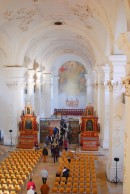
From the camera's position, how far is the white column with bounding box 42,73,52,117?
115 ft

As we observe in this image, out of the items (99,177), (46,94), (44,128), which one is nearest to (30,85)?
(44,128)

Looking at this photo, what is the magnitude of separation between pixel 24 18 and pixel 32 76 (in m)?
9.20

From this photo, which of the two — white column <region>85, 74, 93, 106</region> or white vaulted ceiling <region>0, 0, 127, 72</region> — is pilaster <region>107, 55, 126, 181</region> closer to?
white vaulted ceiling <region>0, 0, 127, 72</region>

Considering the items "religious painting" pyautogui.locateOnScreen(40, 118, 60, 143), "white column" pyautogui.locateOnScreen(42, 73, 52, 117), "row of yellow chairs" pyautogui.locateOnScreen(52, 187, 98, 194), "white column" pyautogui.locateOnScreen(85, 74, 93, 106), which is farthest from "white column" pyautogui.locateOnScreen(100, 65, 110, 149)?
"white column" pyautogui.locateOnScreen(85, 74, 93, 106)

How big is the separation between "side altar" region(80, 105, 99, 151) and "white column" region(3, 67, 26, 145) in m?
4.80

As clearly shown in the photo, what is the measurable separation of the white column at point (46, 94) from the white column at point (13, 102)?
12.0 m

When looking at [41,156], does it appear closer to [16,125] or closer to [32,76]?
[16,125]

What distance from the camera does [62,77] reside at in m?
41.9

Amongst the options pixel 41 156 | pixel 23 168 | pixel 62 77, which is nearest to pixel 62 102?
pixel 62 77

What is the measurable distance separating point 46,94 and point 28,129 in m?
13.3

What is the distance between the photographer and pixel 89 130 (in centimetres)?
2227

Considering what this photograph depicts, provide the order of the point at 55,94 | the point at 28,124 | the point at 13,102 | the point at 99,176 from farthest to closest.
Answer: the point at 55,94
the point at 28,124
the point at 13,102
the point at 99,176

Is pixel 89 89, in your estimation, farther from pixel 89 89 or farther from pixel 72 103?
pixel 72 103

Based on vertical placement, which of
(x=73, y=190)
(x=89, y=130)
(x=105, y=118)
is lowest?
(x=73, y=190)
